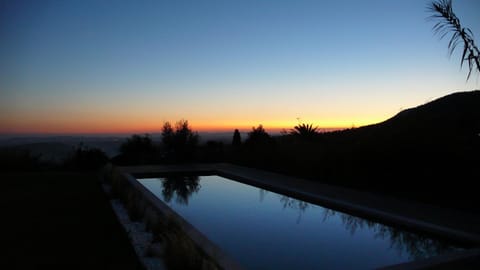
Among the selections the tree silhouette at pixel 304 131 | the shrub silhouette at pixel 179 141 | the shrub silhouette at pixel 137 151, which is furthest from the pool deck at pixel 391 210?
the shrub silhouette at pixel 137 151

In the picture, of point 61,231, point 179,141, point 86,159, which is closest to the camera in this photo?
point 61,231

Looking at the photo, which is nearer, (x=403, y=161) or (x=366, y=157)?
(x=403, y=161)

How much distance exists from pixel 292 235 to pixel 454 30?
332cm

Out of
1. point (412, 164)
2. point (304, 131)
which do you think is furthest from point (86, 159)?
point (412, 164)

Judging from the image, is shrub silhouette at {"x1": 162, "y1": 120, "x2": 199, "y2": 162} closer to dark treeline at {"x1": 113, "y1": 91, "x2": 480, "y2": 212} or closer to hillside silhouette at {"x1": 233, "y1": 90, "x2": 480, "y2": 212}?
dark treeline at {"x1": 113, "y1": 91, "x2": 480, "y2": 212}

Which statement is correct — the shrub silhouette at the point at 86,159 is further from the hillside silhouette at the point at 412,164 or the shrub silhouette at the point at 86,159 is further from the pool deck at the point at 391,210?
the hillside silhouette at the point at 412,164

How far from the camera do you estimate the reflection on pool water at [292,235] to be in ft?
11.6

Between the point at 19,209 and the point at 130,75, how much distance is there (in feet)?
21.6

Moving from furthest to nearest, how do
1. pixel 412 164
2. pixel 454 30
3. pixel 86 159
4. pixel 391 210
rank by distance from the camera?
1. pixel 86 159
2. pixel 412 164
3. pixel 391 210
4. pixel 454 30

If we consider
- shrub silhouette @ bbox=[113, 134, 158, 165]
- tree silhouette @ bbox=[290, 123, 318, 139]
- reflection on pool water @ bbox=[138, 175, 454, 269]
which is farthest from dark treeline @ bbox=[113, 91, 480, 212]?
shrub silhouette @ bbox=[113, 134, 158, 165]

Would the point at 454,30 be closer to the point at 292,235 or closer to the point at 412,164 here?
the point at 412,164

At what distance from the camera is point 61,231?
12.7 ft

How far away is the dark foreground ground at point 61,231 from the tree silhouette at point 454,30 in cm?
437

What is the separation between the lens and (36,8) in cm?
792
